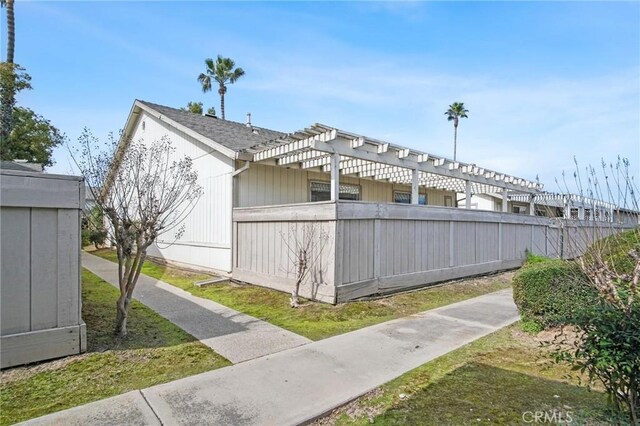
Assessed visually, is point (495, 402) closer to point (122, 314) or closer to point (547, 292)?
point (547, 292)

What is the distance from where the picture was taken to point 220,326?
5.44m

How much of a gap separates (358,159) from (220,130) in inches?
216

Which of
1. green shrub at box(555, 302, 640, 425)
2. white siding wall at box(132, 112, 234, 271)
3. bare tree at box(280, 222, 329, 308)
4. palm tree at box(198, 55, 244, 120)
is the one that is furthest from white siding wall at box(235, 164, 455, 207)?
palm tree at box(198, 55, 244, 120)

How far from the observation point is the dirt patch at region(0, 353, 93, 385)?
3454 mm

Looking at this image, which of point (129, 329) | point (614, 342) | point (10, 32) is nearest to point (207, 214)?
point (129, 329)

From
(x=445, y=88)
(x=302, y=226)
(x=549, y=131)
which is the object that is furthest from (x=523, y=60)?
(x=302, y=226)

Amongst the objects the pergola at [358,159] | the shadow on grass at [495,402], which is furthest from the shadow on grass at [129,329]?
the pergola at [358,159]

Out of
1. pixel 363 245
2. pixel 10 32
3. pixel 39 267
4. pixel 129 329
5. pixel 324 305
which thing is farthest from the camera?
pixel 10 32

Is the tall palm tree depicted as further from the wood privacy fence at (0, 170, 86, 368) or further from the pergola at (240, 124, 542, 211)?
the wood privacy fence at (0, 170, 86, 368)

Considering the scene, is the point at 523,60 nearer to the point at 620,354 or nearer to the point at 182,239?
the point at 620,354

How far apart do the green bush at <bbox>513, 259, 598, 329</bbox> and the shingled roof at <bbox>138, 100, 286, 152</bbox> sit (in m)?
6.96

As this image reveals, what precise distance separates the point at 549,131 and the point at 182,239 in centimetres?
1140

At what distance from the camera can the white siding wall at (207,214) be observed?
9516 millimetres

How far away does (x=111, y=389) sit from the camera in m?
3.32
